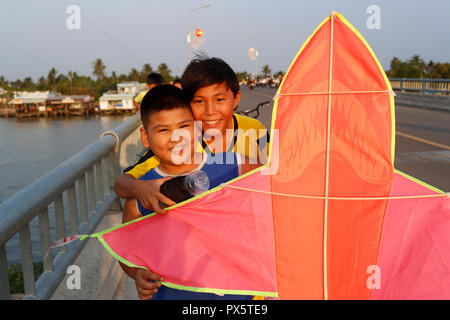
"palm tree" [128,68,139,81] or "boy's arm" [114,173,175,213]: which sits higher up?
"palm tree" [128,68,139,81]

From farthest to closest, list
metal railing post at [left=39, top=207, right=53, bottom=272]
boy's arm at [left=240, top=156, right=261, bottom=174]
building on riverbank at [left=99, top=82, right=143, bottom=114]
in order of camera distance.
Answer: building on riverbank at [left=99, top=82, right=143, bottom=114] → metal railing post at [left=39, top=207, right=53, bottom=272] → boy's arm at [left=240, top=156, right=261, bottom=174]

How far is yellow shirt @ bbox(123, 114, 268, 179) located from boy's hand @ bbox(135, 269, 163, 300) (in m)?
0.60

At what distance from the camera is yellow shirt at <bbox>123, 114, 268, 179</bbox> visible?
224 centimetres

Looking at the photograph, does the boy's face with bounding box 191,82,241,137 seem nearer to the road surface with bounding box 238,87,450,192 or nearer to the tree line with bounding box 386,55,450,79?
the road surface with bounding box 238,87,450,192

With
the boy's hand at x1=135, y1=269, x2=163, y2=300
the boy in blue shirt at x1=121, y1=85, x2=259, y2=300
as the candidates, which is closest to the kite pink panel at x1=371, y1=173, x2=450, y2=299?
the boy in blue shirt at x1=121, y1=85, x2=259, y2=300

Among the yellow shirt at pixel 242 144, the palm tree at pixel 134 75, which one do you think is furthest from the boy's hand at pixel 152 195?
the palm tree at pixel 134 75

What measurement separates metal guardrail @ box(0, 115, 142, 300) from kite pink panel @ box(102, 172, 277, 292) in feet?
1.73

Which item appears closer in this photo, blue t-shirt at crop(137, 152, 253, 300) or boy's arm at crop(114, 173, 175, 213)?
boy's arm at crop(114, 173, 175, 213)

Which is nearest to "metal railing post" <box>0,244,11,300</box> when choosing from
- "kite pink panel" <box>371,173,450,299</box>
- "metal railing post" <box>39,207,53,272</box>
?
"metal railing post" <box>39,207,53,272</box>

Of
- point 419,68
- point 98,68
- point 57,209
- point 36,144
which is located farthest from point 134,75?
point 57,209

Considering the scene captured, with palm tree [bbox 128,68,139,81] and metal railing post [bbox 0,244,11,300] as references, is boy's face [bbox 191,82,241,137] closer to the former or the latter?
metal railing post [bbox 0,244,11,300]

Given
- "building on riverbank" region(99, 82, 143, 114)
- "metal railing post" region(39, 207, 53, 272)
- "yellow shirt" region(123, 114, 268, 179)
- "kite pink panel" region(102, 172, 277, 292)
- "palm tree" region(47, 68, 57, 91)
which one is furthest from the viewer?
"palm tree" region(47, 68, 57, 91)

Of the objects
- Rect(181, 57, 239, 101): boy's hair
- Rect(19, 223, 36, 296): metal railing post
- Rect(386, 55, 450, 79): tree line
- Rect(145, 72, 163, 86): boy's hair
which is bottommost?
Rect(19, 223, 36, 296): metal railing post

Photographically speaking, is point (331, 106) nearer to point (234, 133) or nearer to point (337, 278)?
point (337, 278)
